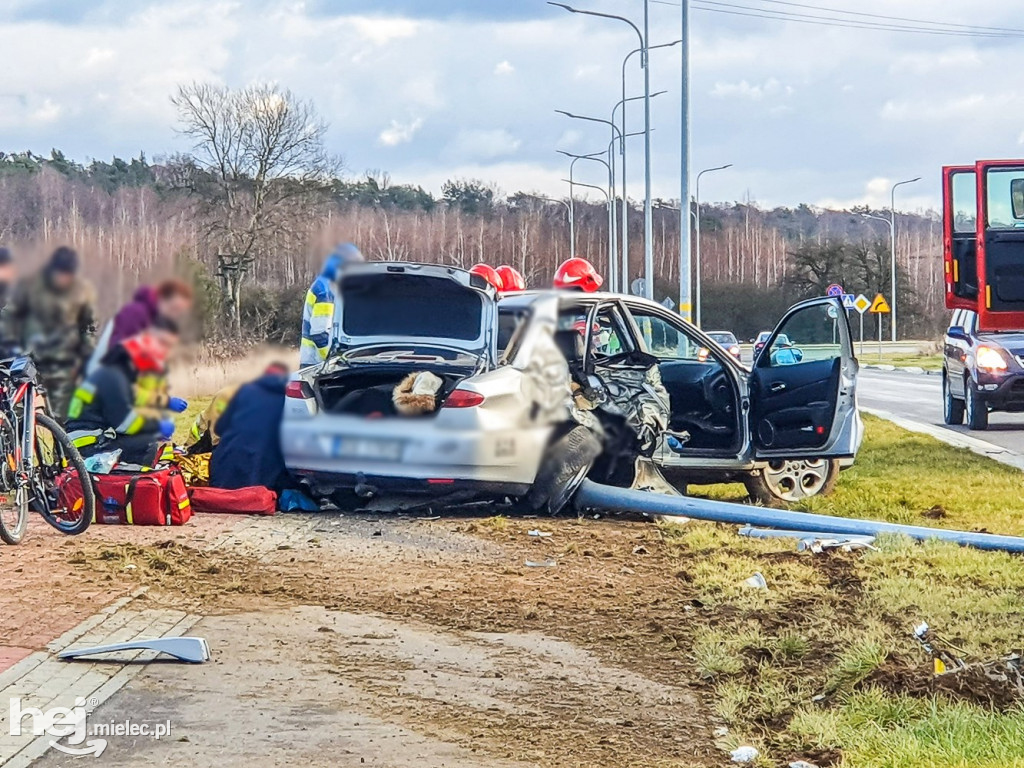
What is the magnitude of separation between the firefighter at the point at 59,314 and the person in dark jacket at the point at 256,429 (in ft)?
0.81

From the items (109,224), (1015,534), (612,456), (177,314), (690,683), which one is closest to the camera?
(177,314)

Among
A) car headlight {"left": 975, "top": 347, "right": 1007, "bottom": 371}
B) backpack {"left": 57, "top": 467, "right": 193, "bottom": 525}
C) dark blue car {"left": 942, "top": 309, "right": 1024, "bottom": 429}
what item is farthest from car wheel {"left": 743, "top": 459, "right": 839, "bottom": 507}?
car headlight {"left": 975, "top": 347, "right": 1007, "bottom": 371}

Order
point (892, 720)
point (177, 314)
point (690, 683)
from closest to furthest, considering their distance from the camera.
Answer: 1. point (177, 314)
2. point (892, 720)
3. point (690, 683)

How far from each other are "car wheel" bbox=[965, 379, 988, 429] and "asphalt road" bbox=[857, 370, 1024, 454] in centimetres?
15

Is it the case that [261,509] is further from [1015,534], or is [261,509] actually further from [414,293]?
[414,293]

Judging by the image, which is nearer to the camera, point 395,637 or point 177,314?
point 177,314

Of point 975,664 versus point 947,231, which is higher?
point 947,231

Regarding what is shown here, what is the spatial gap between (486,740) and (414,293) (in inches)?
216

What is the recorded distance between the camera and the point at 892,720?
265 inches

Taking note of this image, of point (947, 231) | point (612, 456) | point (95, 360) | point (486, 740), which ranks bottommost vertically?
point (486, 740)

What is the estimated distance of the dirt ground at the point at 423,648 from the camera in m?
6.78

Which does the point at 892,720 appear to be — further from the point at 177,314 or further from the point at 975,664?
the point at 177,314

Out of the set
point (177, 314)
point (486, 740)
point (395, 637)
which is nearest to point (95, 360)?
point (177, 314)

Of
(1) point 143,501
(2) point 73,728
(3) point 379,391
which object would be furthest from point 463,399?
(1) point 143,501
